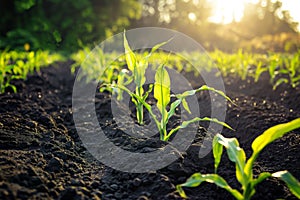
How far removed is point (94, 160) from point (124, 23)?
35.3 feet

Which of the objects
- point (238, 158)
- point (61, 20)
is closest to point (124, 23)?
point (61, 20)

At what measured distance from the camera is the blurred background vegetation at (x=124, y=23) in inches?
464

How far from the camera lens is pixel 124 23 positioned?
1212 centimetres

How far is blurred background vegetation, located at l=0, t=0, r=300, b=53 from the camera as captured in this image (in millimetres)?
11776

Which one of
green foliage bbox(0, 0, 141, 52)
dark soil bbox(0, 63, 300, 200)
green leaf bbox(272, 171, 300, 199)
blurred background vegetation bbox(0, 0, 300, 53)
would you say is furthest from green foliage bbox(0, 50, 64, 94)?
green foliage bbox(0, 0, 141, 52)

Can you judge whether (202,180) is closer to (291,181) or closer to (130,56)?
(291,181)

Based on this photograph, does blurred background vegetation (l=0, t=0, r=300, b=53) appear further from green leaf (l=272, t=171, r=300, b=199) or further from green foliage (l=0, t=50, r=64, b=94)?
green leaf (l=272, t=171, r=300, b=199)

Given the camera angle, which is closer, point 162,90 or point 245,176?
point 245,176

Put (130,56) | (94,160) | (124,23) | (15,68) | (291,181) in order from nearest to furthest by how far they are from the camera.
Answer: (291,181)
(94,160)
(130,56)
(15,68)
(124,23)

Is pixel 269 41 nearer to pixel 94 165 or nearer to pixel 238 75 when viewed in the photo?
pixel 238 75

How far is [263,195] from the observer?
1.55 m

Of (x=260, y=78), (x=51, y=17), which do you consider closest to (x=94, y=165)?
(x=260, y=78)

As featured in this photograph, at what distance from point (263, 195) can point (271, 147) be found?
0.71 meters

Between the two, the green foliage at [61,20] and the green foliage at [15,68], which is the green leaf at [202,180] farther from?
the green foliage at [61,20]
